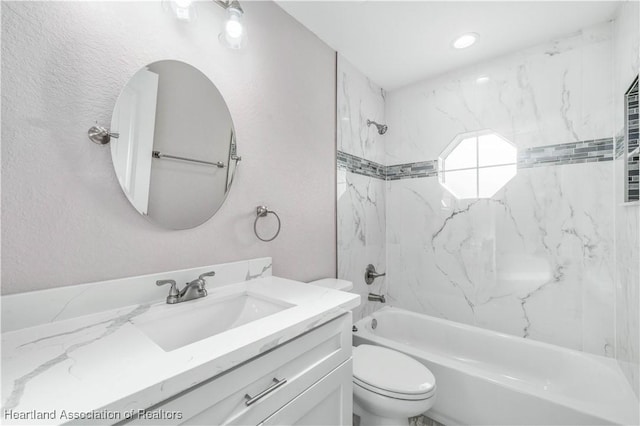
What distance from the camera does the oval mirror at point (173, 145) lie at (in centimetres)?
97

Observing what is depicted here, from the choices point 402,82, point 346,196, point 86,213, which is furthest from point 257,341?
point 402,82

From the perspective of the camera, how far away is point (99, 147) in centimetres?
90

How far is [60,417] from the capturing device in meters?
0.41

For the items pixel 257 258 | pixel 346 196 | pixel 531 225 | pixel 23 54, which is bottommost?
pixel 257 258

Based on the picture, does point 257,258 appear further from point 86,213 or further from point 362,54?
point 362,54

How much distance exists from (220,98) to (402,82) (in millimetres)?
1781

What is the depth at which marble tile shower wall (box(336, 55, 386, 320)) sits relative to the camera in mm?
1997

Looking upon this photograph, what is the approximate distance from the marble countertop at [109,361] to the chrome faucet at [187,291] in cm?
8

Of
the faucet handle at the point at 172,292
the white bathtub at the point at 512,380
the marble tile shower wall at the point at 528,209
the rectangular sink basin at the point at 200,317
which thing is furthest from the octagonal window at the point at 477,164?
the faucet handle at the point at 172,292

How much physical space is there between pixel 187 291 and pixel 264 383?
48 centimetres

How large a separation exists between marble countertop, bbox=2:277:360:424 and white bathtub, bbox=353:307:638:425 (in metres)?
1.08

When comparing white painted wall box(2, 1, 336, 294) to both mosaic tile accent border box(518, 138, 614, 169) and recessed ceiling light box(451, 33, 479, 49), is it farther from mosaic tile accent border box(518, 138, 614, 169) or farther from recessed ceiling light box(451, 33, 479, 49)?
mosaic tile accent border box(518, 138, 614, 169)

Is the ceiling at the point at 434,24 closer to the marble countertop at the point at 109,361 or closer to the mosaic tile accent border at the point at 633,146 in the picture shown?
the mosaic tile accent border at the point at 633,146

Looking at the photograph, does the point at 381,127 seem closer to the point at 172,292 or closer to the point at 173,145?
the point at 173,145
